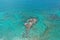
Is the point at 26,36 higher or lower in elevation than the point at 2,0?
lower

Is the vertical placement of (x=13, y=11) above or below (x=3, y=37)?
above

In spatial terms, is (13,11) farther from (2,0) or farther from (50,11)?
(50,11)

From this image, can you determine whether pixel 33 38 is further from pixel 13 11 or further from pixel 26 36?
pixel 13 11

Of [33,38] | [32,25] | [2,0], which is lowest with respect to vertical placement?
[33,38]

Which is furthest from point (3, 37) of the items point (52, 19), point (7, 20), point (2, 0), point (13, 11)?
point (52, 19)

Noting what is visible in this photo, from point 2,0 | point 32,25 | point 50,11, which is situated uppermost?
point 2,0

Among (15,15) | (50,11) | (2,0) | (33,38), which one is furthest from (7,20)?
(50,11)
